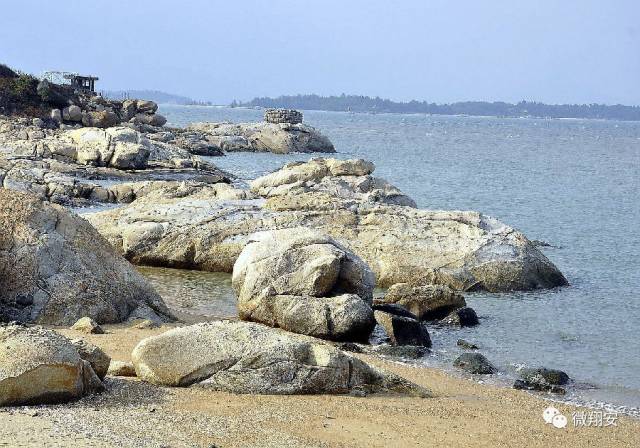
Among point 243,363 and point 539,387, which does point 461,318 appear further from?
point 243,363

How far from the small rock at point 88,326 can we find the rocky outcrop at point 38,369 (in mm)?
3881

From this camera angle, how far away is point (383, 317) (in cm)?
1605

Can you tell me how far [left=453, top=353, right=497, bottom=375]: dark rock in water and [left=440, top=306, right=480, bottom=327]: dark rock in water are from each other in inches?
110

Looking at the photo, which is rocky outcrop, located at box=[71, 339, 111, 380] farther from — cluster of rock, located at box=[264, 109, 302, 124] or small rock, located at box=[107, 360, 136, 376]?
cluster of rock, located at box=[264, 109, 302, 124]

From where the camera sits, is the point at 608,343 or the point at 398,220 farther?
the point at 398,220

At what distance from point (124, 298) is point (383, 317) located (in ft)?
14.5

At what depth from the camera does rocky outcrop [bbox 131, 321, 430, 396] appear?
10.5 metres

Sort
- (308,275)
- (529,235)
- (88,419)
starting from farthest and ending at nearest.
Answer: (529,235), (308,275), (88,419)

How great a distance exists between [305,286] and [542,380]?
4.62 meters

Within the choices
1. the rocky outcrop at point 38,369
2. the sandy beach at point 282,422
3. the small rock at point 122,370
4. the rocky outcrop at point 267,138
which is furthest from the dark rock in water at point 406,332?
the rocky outcrop at point 267,138

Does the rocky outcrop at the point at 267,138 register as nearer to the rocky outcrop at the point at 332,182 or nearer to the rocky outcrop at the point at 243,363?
the rocky outcrop at the point at 332,182

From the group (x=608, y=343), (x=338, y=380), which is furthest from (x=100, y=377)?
(x=608, y=343)

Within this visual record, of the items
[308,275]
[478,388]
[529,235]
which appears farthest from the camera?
[529,235]

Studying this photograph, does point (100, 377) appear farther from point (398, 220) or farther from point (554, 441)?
point (398, 220)
